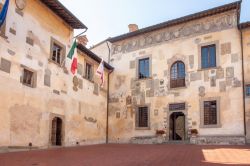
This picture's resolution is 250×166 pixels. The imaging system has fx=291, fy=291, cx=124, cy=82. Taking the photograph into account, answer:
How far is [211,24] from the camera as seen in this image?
58.7 ft

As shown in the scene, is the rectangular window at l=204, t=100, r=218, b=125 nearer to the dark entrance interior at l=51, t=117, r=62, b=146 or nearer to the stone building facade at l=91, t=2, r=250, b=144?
the stone building facade at l=91, t=2, r=250, b=144

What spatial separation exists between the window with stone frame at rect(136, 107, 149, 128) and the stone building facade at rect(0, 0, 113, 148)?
9.98 feet

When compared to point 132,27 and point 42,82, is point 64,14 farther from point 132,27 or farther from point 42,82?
point 132,27

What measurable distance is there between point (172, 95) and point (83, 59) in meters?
6.04

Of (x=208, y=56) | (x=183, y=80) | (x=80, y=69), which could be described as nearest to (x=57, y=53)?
(x=80, y=69)

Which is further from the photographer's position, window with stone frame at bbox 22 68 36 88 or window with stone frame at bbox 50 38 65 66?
window with stone frame at bbox 50 38 65 66

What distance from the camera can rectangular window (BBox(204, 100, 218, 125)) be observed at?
1688 centimetres

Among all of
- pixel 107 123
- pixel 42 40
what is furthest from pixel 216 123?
pixel 42 40

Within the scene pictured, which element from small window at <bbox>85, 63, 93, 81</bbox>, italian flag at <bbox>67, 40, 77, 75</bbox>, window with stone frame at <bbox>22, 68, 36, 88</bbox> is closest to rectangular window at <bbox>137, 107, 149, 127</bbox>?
small window at <bbox>85, 63, 93, 81</bbox>

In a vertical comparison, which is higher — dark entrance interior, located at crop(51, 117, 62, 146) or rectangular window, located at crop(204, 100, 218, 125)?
rectangular window, located at crop(204, 100, 218, 125)

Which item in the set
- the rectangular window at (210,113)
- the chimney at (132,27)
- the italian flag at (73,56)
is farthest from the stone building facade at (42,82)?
the rectangular window at (210,113)

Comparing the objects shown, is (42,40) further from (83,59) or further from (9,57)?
(83,59)

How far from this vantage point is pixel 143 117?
63.7 feet

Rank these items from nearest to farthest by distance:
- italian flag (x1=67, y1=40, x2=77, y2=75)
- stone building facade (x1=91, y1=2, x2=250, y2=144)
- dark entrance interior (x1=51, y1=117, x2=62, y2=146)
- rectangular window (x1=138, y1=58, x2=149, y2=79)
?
Result: dark entrance interior (x1=51, y1=117, x2=62, y2=146)
italian flag (x1=67, y1=40, x2=77, y2=75)
stone building facade (x1=91, y1=2, x2=250, y2=144)
rectangular window (x1=138, y1=58, x2=149, y2=79)
